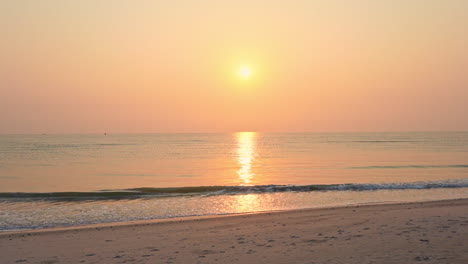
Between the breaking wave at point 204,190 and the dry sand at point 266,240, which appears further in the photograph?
the breaking wave at point 204,190

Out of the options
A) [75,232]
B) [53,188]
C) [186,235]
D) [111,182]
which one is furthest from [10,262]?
[111,182]

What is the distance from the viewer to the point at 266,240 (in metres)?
12.4

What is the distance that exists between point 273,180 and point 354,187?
812 centimetres

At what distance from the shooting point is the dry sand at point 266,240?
10.4 meters

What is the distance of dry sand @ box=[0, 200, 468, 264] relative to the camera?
10422 mm

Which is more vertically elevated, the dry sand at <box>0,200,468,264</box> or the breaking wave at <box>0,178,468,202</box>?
the dry sand at <box>0,200,468,264</box>

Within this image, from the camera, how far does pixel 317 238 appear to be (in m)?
12.5

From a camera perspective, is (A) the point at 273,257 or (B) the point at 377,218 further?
(B) the point at 377,218

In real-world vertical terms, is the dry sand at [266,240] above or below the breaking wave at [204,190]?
above

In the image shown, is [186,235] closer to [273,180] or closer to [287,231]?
[287,231]

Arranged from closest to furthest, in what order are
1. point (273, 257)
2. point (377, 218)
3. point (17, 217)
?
point (273, 257) → point (377, 218) → point (17, 217)

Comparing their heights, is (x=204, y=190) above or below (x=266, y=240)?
below

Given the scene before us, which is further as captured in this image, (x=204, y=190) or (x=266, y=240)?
(x=204, y=190)

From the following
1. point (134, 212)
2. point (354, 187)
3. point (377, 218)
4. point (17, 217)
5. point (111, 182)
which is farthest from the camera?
point (111, 182)
